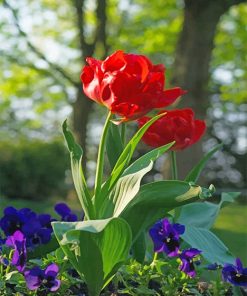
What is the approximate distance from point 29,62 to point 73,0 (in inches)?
75.4

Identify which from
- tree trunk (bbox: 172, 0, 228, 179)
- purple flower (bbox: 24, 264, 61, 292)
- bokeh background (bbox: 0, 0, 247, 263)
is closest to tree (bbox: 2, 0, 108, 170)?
bokeh background (bbox: 0, 0, 247, 263)

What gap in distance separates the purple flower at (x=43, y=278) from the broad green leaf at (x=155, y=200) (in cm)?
34

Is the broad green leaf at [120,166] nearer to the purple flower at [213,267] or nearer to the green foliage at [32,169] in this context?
the purple flower at [213,267]

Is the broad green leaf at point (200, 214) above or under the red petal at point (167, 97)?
under

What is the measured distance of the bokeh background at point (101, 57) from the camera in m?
9.84

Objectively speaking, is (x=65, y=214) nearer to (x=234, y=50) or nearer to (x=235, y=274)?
(x=235, y=274)

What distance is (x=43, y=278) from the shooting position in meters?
2.33

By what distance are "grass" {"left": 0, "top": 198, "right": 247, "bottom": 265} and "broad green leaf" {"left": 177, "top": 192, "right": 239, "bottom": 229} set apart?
3.73 m

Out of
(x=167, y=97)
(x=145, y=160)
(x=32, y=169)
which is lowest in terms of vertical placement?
(x=32, y=169)

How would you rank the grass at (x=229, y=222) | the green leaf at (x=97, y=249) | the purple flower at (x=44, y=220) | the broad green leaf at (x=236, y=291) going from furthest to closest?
1. the grass at (x=229, y=222)
2. the purple flower at (x=44, y=220)
3. the broad green leaf at (x=236, y=291)
4. the green leaf at (x=97, y=249)

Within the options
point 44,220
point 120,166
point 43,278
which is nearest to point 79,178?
point 120,166

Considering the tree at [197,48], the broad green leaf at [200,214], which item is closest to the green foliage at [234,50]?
the tree at [197,48]

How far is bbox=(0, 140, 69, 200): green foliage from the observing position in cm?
1166

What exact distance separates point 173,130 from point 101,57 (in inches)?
466
